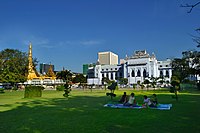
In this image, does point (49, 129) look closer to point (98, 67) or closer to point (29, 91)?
point (29, 91)

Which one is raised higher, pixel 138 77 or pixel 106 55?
pixel 106 55

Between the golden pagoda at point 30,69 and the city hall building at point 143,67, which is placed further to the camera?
the city hall building at point 143,67

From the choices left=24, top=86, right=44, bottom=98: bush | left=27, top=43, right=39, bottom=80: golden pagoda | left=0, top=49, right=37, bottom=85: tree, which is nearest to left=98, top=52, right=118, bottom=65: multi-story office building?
left=27, top=43, right=39, bottom=80: golden pagoda

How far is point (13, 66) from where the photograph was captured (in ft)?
176

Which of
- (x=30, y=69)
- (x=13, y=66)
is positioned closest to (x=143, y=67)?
(x=30, y=69)

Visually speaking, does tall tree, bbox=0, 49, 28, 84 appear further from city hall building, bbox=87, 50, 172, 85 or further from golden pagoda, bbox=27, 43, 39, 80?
city hall building, bbox=87, 50, 172, 85

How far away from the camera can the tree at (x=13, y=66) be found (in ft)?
160

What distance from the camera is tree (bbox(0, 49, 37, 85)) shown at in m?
48.8

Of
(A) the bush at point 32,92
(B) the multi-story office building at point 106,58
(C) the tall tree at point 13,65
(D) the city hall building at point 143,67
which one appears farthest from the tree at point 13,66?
(B) the multi-story office building at point 106,58

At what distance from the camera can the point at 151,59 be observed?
336 ft

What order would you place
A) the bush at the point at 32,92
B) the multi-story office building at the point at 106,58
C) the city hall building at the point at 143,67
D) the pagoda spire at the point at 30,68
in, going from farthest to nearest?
the multi-story office building at the point at 106,58 < the city hall building at the point at 143,67 < the pagoda spire at the point at 30,68 < the bush at the point at 32,92

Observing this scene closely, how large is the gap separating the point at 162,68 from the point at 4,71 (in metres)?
78.4

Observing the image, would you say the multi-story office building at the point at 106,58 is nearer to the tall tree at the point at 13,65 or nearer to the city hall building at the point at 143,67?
the city hall building at the point at 143,67

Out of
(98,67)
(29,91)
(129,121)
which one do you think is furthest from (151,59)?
(129,121)
